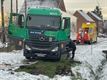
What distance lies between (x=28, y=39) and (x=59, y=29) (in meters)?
1.94

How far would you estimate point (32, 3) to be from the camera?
9744 cm

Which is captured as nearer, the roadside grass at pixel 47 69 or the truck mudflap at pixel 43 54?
the roadside grass at pixel 47 69

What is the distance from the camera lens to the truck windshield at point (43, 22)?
88.2 ft

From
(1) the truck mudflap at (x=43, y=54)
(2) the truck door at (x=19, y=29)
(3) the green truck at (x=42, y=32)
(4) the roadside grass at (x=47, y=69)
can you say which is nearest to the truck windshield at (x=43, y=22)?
(3) the green truck at (x=42, y=32)

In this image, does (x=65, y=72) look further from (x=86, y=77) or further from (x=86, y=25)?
(x=86, y=25)

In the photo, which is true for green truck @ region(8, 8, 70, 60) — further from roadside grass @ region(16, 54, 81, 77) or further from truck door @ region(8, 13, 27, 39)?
roadside grass @ region(16, 54, 81, 77)

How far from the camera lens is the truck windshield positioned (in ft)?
88.2

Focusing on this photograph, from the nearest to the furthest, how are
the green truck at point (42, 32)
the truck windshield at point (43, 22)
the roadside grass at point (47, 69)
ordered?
the roadside grass at point (47, 69) < the green truck at point (42, 32) < the truck windshield at point (43, 22)

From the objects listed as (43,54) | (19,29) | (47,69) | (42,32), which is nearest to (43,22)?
(42,32)

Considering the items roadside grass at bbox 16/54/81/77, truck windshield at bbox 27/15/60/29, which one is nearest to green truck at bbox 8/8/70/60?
truck windshield at bbox 27/15/60/29

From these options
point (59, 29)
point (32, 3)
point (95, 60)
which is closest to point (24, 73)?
point (59, 29)

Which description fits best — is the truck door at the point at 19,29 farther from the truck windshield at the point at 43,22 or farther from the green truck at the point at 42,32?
the truck windshield at the point at 43,22

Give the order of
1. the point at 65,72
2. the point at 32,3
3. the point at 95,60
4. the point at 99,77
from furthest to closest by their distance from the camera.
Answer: the point at 32,3 → the point at 95,60 → the point at 99,77 → the point at 65,72

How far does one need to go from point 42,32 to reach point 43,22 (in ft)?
2.49
